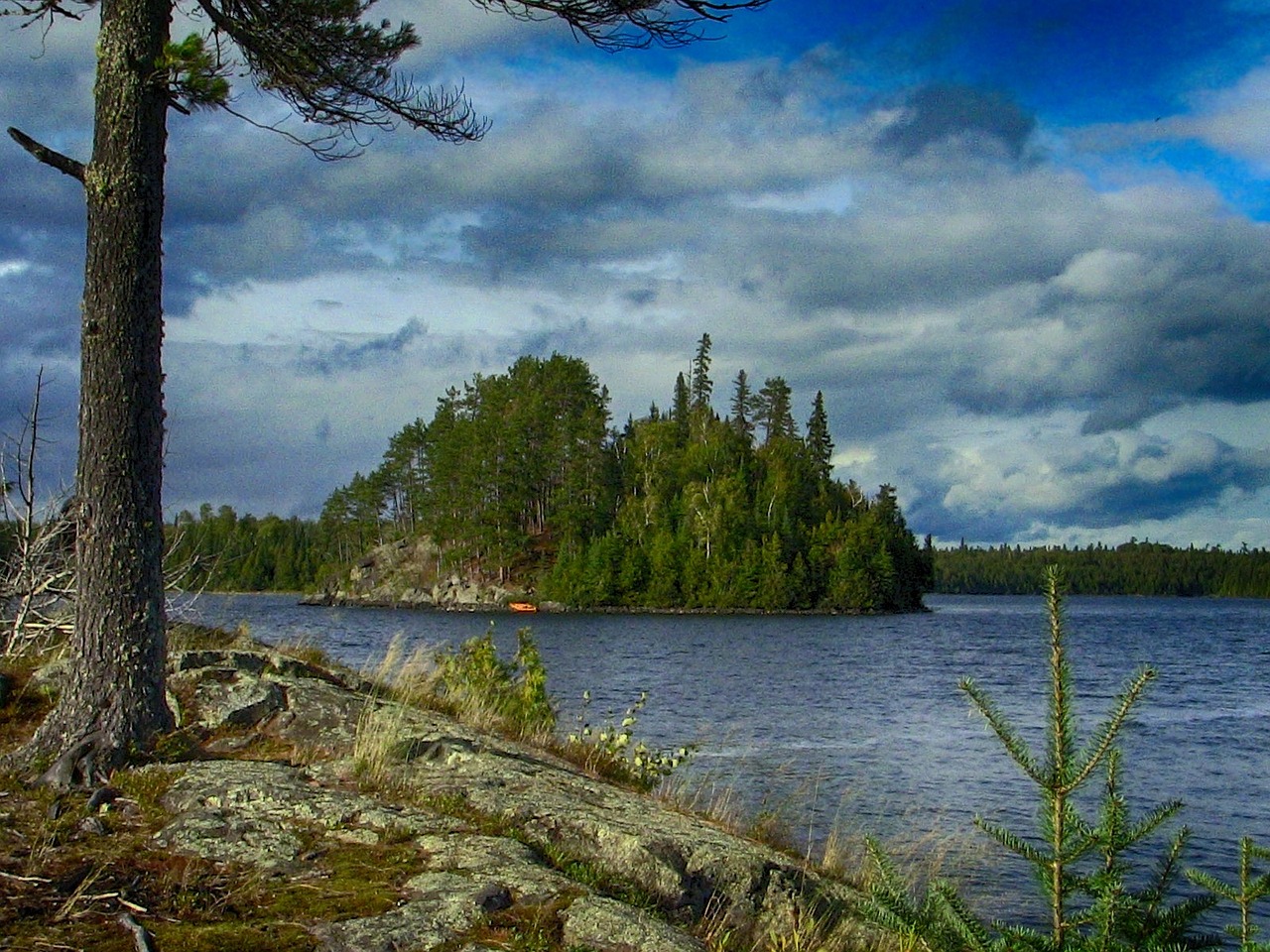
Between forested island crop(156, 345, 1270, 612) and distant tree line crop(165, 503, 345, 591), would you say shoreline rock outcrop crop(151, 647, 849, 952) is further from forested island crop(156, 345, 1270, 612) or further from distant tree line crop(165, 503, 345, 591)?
distant tree line crop(165, 503, 345, 591)

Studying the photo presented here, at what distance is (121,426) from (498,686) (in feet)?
26.4

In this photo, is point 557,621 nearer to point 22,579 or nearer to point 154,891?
point 22,579

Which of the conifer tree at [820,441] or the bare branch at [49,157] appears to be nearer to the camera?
the bare branch at [49,157]

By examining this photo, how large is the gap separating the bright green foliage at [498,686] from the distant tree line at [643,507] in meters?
93.6

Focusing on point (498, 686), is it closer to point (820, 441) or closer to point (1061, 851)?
point (1061, 851)

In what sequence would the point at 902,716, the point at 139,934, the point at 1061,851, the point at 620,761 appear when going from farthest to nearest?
the point at 902,716
the point at 620,761
the point at 139,934
the point at 1061,851

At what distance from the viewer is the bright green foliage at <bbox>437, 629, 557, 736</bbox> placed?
1282cm

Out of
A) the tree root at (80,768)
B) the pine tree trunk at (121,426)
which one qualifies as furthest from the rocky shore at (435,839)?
→ the pine tree trunk at (121,426)

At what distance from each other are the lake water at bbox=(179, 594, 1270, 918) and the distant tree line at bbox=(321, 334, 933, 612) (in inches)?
1670

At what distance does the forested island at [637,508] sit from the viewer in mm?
110562

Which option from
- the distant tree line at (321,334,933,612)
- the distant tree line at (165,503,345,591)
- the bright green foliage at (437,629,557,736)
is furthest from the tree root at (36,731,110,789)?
the distant tree line at (165,503,345,591)

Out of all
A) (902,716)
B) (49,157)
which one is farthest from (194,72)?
(902,716)

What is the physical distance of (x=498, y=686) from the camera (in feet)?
48.3

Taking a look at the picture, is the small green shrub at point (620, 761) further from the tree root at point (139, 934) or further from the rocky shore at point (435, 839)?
the tree root at point (139, 934)
